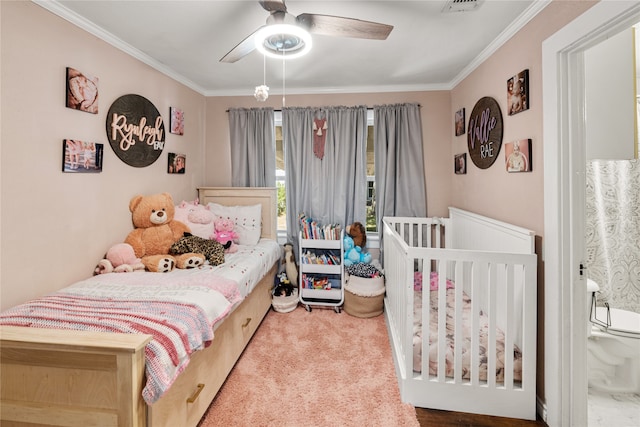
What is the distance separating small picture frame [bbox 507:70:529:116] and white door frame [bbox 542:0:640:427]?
0.83ft

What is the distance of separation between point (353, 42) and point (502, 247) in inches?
74.5

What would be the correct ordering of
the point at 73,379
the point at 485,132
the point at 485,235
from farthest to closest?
the point at 485,132 → the point at 485,235 → the point at 73,379

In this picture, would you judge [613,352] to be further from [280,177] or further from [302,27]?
[280,177]

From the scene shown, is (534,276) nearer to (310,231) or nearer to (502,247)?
(502,247)

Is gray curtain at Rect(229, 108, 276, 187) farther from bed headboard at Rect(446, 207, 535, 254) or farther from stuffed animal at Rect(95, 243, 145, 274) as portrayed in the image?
bed headboard at Rect(446, 207, 535, 254)

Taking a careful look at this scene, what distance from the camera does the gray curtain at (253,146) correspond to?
339cm

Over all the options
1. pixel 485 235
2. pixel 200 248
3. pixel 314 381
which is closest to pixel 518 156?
pixel 485 235

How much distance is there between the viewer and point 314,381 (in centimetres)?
193

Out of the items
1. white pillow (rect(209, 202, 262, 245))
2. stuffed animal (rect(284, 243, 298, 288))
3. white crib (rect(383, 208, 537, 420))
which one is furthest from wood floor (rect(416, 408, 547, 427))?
white pillow (rect(209, 202, 262, 245))

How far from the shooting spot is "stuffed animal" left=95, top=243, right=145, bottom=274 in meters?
2.06

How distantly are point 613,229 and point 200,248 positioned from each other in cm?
328

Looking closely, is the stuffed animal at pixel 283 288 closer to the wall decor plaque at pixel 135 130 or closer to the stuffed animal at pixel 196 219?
the stuffed animal at pixel 196 219

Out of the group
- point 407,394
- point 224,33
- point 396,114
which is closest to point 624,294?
point 407,394

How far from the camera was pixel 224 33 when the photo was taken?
2107 millimetres
